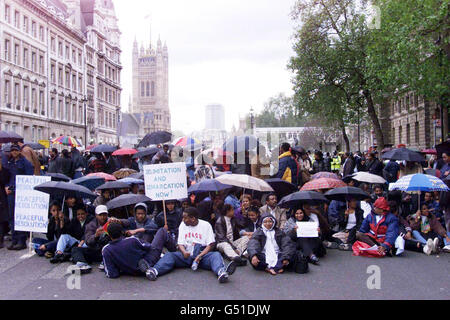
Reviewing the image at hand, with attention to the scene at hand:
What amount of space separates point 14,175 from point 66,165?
533 cm

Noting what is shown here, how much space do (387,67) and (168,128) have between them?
139 m

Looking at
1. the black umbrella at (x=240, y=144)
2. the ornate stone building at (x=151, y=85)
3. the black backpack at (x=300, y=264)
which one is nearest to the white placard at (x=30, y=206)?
the black backpack at (x=300, y=264)

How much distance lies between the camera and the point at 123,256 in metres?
8.19

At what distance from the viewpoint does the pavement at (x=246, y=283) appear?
7070 mm

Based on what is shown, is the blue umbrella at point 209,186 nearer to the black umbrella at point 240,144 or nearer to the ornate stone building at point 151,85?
the black umbrella at point 240,144

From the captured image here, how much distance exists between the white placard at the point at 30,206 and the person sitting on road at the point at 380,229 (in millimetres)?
6167

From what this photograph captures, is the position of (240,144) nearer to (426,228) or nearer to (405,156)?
(405,156)

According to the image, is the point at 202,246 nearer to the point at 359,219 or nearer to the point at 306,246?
the point at 306,246

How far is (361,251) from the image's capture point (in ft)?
32.1

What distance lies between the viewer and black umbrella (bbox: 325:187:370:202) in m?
10.5

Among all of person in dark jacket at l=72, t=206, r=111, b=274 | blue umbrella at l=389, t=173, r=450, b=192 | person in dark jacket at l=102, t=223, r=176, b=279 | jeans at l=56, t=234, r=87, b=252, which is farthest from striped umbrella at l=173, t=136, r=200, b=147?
person in dark jacket at l=102, t=223, r=176, b=279

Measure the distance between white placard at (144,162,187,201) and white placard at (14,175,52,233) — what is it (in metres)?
1.96

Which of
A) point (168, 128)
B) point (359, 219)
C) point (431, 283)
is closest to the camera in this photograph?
point (431, 283)

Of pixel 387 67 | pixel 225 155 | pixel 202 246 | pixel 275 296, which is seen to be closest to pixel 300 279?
pixel 275 296
